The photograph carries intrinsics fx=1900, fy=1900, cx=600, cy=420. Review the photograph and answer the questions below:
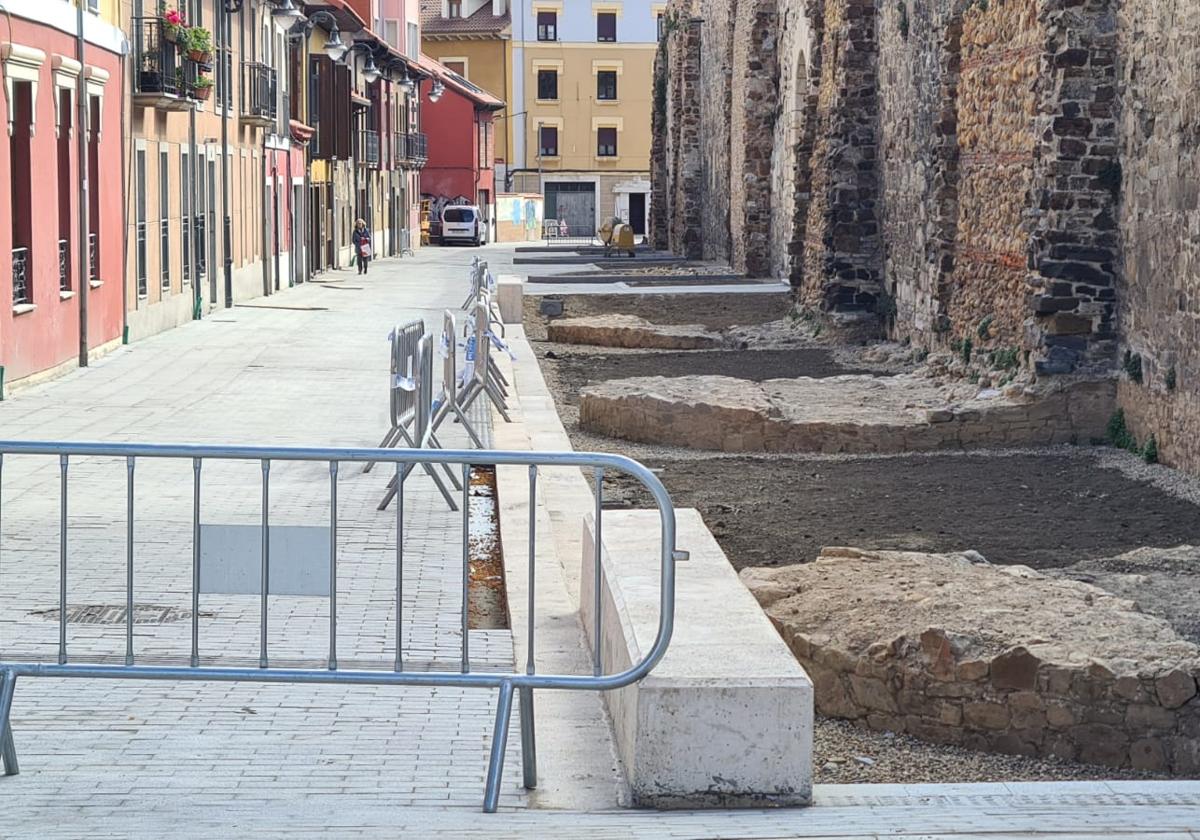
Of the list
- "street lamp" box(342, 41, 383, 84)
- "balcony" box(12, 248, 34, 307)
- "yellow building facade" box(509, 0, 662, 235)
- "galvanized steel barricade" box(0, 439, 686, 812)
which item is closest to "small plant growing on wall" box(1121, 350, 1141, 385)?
"galvanized steel barricade" box(0, 439, 686, 812)

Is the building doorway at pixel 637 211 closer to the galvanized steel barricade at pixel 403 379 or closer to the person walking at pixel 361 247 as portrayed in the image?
the person walking at pixel 361 247

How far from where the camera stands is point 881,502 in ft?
37.9

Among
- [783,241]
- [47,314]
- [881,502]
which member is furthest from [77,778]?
[783,241]

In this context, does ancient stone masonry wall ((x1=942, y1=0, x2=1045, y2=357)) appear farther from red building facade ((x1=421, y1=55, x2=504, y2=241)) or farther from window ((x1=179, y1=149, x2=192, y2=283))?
red building facade ((x1=421, y1=55, x2=504, y2=241))

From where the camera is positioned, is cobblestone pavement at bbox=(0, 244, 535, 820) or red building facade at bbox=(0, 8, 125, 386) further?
red building facade at bbox=(0, 8, 125, 386)

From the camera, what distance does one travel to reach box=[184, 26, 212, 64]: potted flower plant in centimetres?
2444

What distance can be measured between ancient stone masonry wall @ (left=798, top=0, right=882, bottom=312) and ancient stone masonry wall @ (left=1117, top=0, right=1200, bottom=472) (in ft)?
27.7

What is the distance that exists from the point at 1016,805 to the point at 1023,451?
9004 millimetres

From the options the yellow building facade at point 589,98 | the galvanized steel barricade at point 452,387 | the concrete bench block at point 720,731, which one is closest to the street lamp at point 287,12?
the galvanized steel barricade at point 452,387

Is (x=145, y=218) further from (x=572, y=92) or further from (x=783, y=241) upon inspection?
(x=572, y=92)

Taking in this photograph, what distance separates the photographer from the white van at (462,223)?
70.0m

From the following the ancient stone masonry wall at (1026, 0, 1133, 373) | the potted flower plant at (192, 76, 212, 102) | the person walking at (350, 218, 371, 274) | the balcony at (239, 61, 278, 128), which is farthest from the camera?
the person walking at (350, 218, 371, 274)

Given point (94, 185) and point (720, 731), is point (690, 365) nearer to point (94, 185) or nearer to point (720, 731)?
point (94, 185)

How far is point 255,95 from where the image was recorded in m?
32.8
